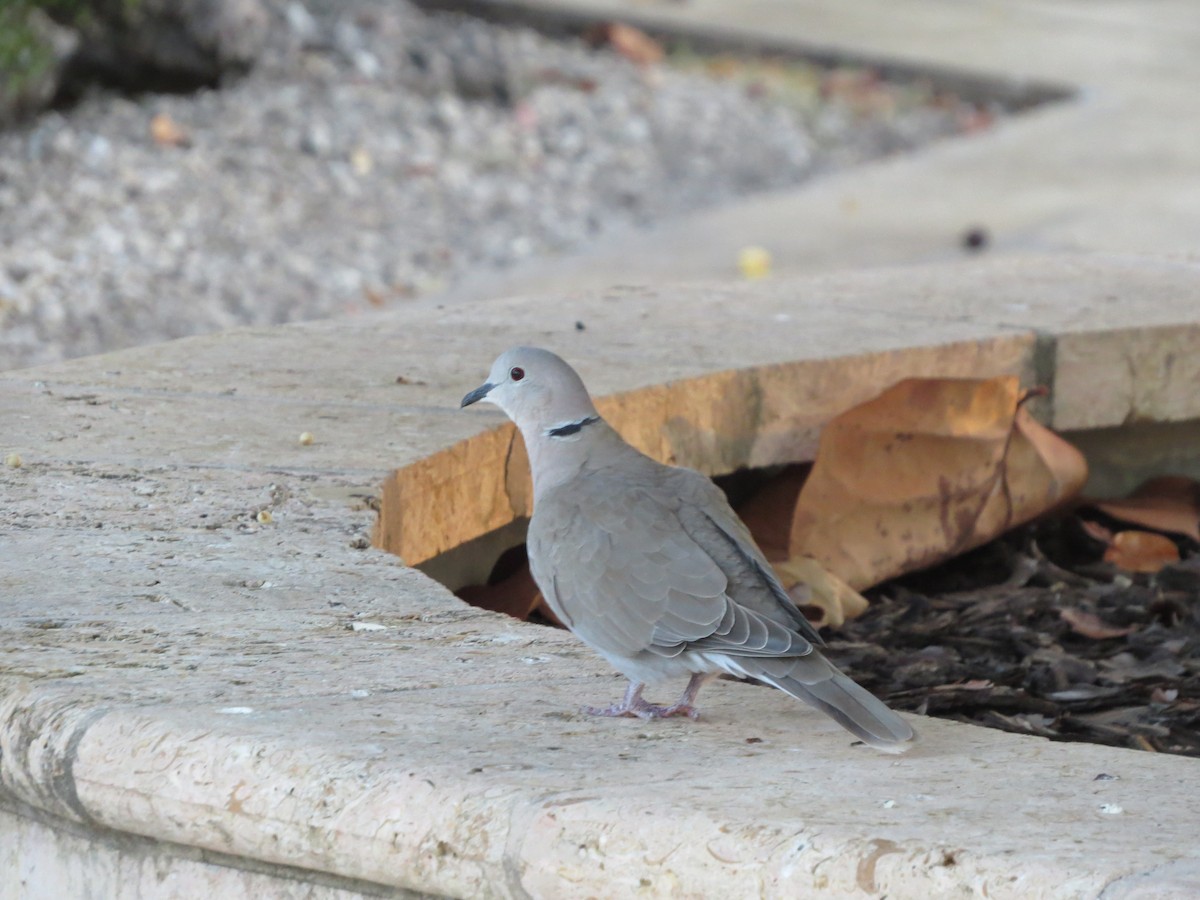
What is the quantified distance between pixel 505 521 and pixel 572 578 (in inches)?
43.1

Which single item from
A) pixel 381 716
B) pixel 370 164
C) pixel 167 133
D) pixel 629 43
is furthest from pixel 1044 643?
pixel 629 43

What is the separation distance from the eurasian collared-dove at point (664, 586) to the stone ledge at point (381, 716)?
7 cm

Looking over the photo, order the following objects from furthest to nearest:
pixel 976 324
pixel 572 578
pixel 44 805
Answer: pixel 976 324
pixel 572 578
pixel 44 805

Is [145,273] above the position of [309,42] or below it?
below

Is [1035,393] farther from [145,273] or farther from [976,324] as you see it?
[145,273]

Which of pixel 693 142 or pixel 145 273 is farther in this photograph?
pixel 693 142

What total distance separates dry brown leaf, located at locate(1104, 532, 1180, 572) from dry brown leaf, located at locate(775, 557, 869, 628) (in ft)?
2.46

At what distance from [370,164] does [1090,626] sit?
18.5ft

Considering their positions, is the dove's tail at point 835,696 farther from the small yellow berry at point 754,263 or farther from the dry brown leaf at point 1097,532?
the small yellow berry at point 754,263

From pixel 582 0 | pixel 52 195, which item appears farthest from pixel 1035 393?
pixel 582 0

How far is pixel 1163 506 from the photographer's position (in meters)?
3.93

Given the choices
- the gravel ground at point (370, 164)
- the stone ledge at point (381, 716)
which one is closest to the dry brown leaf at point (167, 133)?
the gravel ground at point (370, 164)

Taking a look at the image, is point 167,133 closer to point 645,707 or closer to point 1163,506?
point 1163,506

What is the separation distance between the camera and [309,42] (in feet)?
30.1
